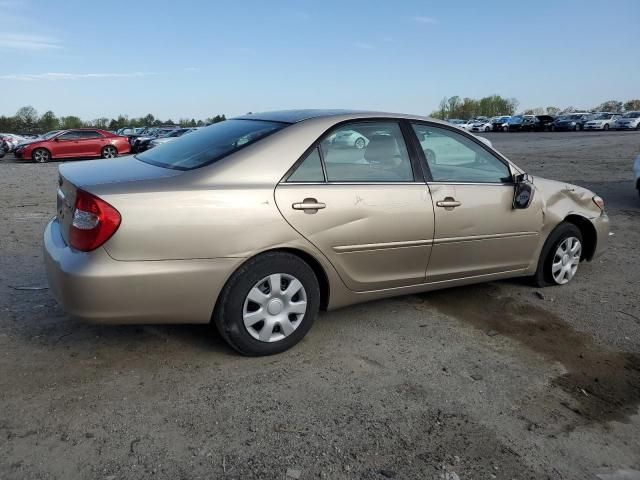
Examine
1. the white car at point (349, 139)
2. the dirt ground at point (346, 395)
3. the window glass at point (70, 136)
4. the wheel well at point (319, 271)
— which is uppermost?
the window glass at point (70, 136)

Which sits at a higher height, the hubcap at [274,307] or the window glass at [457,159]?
the window glass at [457,159]

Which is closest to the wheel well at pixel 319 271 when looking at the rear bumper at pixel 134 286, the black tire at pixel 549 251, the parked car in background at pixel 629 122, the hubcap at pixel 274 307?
the hubcap at pixel 274 307

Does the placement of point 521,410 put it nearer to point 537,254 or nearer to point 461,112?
point 537,254

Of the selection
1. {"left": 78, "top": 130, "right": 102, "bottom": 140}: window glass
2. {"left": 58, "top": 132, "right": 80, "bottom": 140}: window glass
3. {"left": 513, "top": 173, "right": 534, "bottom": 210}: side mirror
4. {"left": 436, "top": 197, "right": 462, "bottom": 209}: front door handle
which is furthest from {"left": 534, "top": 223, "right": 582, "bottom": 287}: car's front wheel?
{"left": 58, "top": 132, "right": 80, "bottom": 140}: window glass

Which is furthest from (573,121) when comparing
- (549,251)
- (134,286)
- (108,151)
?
(134,286)

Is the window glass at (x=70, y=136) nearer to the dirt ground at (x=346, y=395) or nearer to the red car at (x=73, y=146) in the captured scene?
the red car at (x=73, y=146)

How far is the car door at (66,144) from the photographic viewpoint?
75.9ft

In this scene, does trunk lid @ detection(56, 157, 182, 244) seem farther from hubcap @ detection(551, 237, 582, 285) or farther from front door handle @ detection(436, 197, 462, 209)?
hubcap @ detection(551, 237, 582, 285)

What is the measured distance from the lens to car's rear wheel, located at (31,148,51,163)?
894 inches

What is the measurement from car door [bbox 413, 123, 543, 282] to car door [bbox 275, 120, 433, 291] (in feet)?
0.54

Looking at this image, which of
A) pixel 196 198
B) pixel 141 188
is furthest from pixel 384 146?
pixel 141 188

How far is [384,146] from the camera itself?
3965mm

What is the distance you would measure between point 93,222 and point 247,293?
94cm

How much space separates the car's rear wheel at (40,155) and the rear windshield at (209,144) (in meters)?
21.3
